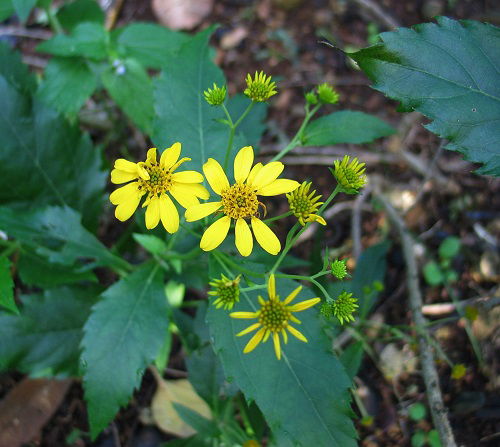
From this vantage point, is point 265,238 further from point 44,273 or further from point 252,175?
point 44,273

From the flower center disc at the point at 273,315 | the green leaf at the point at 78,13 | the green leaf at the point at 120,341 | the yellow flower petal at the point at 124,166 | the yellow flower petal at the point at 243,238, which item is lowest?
the green leaf at the point at 120,341

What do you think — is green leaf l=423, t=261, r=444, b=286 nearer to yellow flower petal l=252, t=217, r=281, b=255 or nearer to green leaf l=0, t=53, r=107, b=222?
yellow flower petal l=252, t=217, r=281, b=255

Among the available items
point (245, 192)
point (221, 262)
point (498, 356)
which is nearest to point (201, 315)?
point (221, 262)

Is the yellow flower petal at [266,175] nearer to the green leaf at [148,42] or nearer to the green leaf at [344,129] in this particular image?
the green leaf at [344,129]

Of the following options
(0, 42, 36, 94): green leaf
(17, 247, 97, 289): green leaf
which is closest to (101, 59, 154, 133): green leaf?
(0, 42, 36, 94): green leaf

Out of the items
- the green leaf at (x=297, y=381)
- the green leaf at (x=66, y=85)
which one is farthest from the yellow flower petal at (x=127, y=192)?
the green leaf at (x=66, y=85)

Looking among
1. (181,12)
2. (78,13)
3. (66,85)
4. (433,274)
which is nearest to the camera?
(66,85)

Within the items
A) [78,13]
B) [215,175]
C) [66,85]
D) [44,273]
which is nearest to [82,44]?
[66,85]
